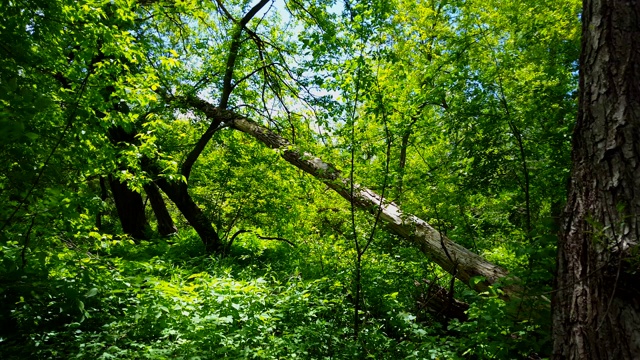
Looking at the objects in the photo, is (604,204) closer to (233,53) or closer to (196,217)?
(233,53)

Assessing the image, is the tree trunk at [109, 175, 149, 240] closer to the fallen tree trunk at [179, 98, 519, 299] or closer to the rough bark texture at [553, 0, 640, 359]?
the fallen tree trunk at [179, 98, 519, 299]

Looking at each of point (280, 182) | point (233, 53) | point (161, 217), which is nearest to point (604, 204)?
point (280, 182)

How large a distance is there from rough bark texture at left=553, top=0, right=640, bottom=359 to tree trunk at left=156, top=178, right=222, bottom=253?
247 inches

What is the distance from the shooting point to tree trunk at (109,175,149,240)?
27.2 feet

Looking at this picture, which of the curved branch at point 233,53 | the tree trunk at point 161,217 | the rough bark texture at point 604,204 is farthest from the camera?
the tree trunk at point 161,217

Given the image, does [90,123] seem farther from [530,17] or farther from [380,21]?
[530,17]

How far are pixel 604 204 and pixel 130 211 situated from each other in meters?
8.73

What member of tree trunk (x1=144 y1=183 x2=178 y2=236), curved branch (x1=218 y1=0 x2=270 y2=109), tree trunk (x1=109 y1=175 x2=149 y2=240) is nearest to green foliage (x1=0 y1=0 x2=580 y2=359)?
curved branch (x1=218 y1=0 x2=270 y2=109)

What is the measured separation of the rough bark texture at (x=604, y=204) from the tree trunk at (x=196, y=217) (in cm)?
627

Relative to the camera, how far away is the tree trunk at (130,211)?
8281mm

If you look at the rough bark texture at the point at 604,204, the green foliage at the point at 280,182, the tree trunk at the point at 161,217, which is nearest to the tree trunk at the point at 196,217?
the green foliage at the point at 280,182

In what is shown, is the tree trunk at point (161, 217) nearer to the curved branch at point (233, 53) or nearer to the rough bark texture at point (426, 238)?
the curved branch at point (233, 53)

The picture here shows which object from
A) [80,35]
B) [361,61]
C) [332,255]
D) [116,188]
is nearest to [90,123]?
[80,35]

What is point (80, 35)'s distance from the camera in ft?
10.5
